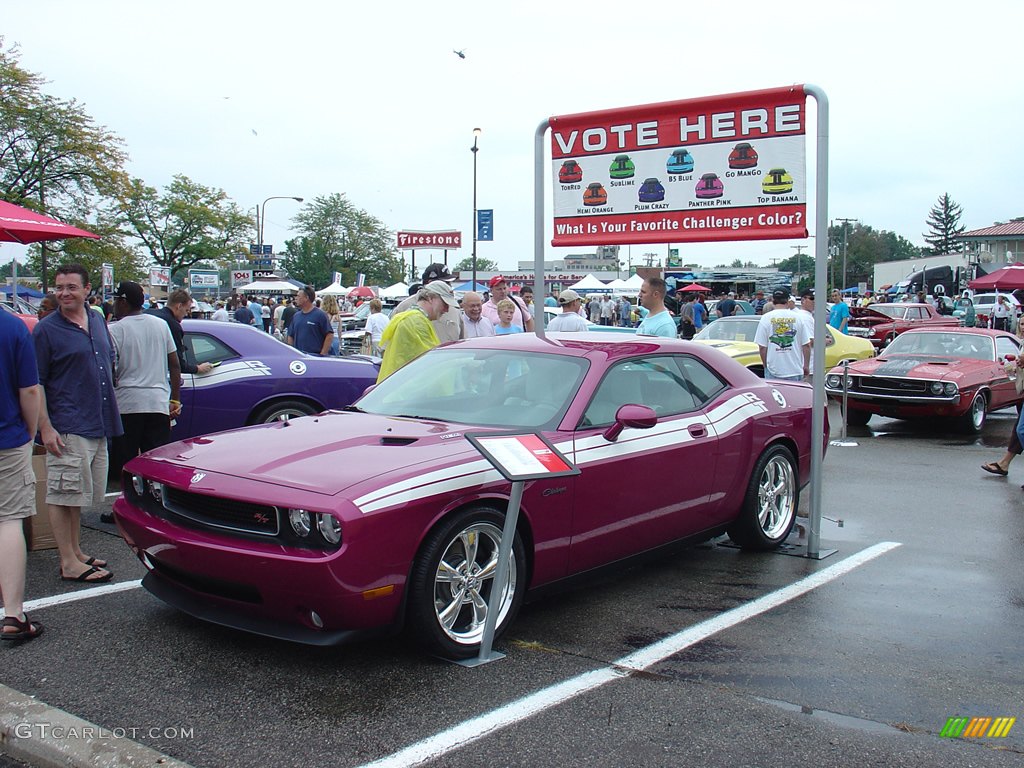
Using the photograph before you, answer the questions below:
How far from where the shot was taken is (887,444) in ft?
36.2

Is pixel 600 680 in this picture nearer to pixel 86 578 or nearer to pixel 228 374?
pixel 86 578

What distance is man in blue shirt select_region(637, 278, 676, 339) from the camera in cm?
Answer: 760

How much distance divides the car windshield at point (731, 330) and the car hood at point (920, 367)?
1739 millimetres

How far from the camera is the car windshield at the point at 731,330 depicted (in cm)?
1406

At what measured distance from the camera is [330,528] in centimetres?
370

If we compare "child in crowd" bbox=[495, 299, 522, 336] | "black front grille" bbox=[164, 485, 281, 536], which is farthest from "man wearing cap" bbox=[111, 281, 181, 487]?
"child in crowd" bbox=[495, 299, 522, 336]

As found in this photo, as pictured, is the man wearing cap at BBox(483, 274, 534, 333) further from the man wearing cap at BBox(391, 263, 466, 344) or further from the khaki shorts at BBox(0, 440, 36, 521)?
the khaki shorts at BBox(0, 440, 36, 521)

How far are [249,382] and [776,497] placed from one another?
4714 millimetres

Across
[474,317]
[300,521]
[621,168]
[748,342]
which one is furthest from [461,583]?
[748,342]

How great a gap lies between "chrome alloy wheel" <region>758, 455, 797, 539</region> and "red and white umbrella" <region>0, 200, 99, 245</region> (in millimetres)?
6413

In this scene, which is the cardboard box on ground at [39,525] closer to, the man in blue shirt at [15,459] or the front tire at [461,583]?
the man in blue shirt at [15,459]

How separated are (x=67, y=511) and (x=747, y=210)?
4678 millimetres

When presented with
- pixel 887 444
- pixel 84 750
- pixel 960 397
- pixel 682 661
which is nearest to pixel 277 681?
pixel 84 750

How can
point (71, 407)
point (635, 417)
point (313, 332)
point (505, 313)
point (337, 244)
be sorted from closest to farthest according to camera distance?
point (635, 417) → point (71, 407) → point (505, 313) → point (313, 332) → point (337, 244)
